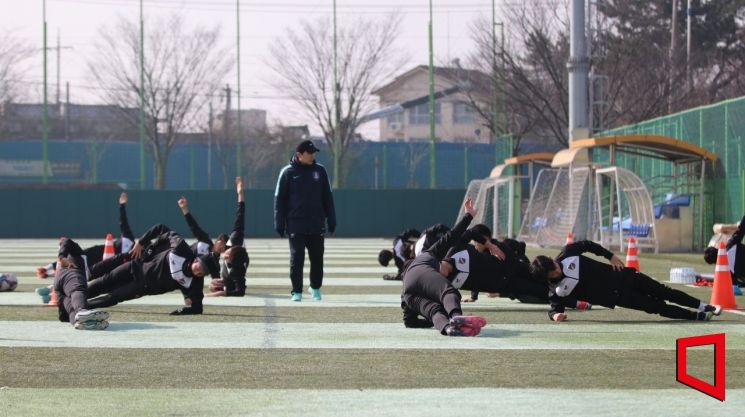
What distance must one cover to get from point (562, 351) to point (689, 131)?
20188 mm

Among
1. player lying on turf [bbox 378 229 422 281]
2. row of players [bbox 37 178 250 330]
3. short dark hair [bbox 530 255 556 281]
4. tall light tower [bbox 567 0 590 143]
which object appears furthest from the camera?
tall light tower [bbox 567 0 590 143]

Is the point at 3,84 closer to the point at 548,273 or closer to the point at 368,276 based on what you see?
the point at 368,276

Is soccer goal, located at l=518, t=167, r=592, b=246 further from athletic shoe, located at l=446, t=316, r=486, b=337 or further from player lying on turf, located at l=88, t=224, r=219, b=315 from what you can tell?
athletic shoe, located at l=446, t=316, r=486, b=337

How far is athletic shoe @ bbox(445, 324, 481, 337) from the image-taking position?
9055 mm

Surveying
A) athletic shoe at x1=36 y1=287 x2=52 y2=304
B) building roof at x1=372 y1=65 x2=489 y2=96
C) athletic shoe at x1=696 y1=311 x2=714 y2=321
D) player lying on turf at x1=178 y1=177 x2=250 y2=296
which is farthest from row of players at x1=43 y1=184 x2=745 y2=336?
building roof at x1=372 y1=65 x2=489 y2=96

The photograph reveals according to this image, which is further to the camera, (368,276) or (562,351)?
(368,276)

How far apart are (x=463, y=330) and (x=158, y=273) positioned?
3.61 metres

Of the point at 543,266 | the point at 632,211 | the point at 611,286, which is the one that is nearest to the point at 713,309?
the point at 611,286

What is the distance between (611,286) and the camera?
10477 millimetres

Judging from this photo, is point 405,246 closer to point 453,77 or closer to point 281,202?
point 281,202

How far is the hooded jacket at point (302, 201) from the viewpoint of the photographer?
1265cm

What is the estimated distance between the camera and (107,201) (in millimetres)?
38281

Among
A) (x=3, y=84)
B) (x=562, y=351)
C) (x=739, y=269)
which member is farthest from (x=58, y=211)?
(x=562, y=351)

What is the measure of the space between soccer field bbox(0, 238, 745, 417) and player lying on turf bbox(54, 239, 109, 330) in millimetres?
154
